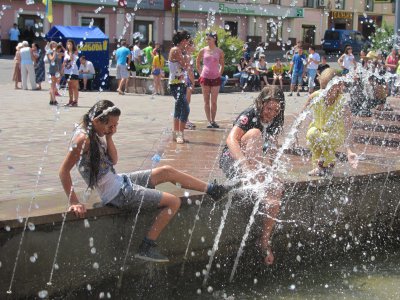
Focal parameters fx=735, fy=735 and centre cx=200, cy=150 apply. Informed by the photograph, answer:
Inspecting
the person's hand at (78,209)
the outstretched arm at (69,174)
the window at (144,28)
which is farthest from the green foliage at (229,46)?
the window at (144,28)

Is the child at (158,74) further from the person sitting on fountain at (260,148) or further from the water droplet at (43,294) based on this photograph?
the water droplet at (43,294)

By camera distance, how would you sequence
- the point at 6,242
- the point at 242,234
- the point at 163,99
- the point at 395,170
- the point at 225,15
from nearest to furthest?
the point at 6,242, the point at 242,234, the point at 395,170, the point at 163,99, the point at 225,15

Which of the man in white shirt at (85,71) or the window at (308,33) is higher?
the window at (308,33)

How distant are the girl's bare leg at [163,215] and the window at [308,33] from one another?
48.7 meters

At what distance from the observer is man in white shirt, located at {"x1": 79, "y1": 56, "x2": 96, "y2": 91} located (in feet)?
62.4

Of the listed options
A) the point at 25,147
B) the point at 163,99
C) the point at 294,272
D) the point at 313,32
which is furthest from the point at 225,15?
the point at 294,272

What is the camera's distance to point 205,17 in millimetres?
46844

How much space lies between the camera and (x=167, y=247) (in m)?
5.07

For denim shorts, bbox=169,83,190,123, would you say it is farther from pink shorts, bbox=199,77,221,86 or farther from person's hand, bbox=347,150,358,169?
person's hand, bbox=347,150,358,169

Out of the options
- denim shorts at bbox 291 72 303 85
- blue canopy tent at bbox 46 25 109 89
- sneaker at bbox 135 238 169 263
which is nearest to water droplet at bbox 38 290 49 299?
sneaker at bbox 135 238 169 263

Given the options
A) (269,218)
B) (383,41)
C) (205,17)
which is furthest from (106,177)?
(205,17)

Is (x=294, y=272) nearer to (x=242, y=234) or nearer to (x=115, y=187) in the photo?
(x=242, y=234)

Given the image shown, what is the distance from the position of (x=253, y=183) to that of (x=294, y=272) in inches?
35.5

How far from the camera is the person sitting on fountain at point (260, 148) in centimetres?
528
